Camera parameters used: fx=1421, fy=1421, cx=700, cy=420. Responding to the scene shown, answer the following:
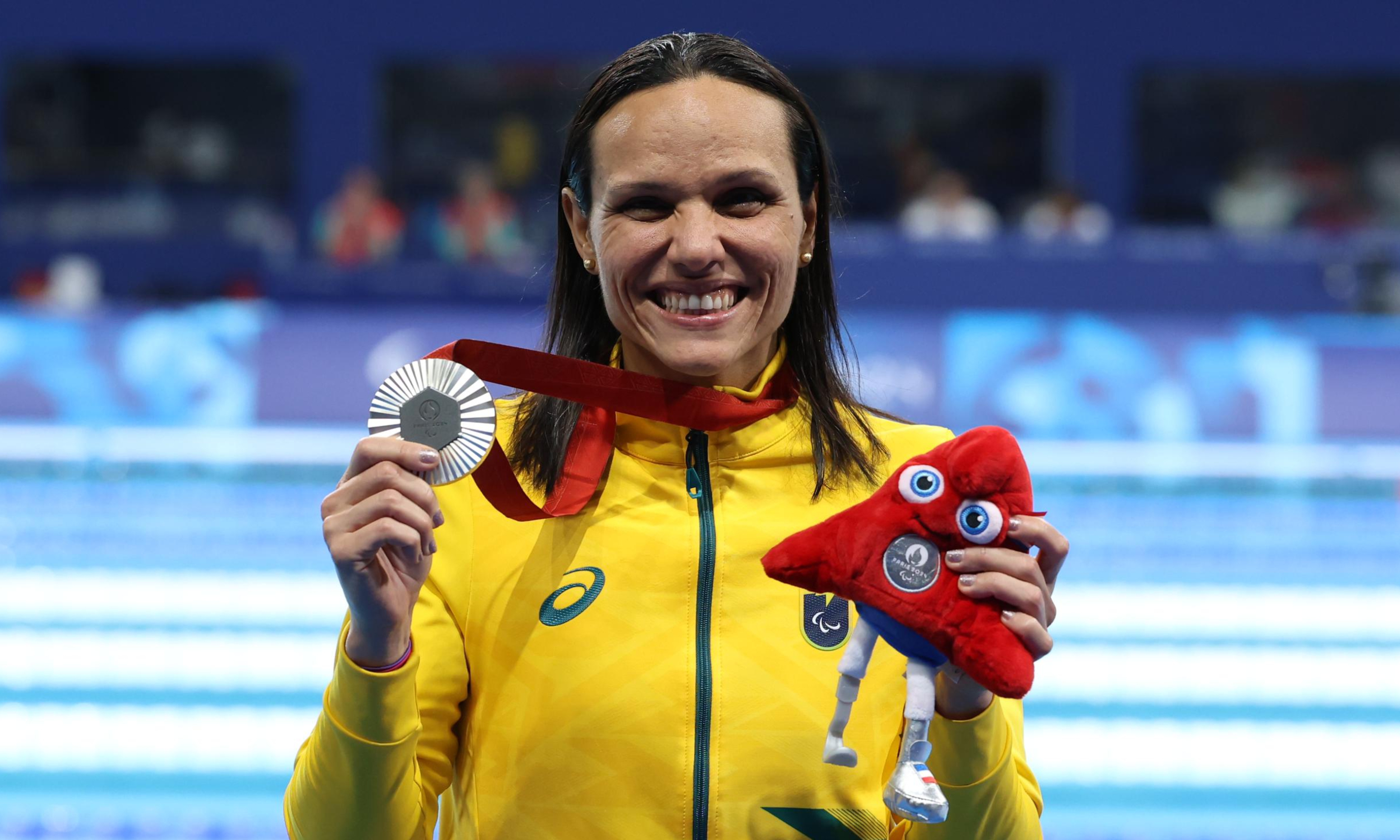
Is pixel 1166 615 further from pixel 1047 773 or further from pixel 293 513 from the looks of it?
pixel 293 513

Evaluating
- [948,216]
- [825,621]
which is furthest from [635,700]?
[948,216]

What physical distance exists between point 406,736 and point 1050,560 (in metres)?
0.61

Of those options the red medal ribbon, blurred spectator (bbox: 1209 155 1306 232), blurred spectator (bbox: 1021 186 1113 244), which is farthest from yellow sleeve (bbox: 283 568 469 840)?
blurred spectator (bbox: 1209 155 1306 232)

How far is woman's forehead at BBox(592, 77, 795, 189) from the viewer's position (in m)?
1.38

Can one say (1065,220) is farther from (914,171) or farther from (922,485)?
(922,485)

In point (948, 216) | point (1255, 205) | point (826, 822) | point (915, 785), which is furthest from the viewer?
point (1255, 205)

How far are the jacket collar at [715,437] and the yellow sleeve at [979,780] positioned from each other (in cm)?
37

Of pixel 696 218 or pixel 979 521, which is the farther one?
pixel 696 218

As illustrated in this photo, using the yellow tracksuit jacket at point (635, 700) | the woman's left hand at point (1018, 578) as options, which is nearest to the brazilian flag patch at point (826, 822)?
the yellow tracksuit jacket at point (635, 700)

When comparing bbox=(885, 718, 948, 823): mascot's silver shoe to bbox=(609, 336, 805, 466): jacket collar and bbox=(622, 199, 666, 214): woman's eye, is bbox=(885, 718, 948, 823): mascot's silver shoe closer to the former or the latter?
bbox=(609, 336, 805, 466): jacket collar

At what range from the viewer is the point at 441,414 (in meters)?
1.30

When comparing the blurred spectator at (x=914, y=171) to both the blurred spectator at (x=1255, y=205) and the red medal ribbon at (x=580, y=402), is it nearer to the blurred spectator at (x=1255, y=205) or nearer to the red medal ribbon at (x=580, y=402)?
the blurred spectator at (x=1255, y=205)

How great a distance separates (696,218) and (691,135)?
8cm

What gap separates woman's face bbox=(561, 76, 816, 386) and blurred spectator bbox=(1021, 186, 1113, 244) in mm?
9381
